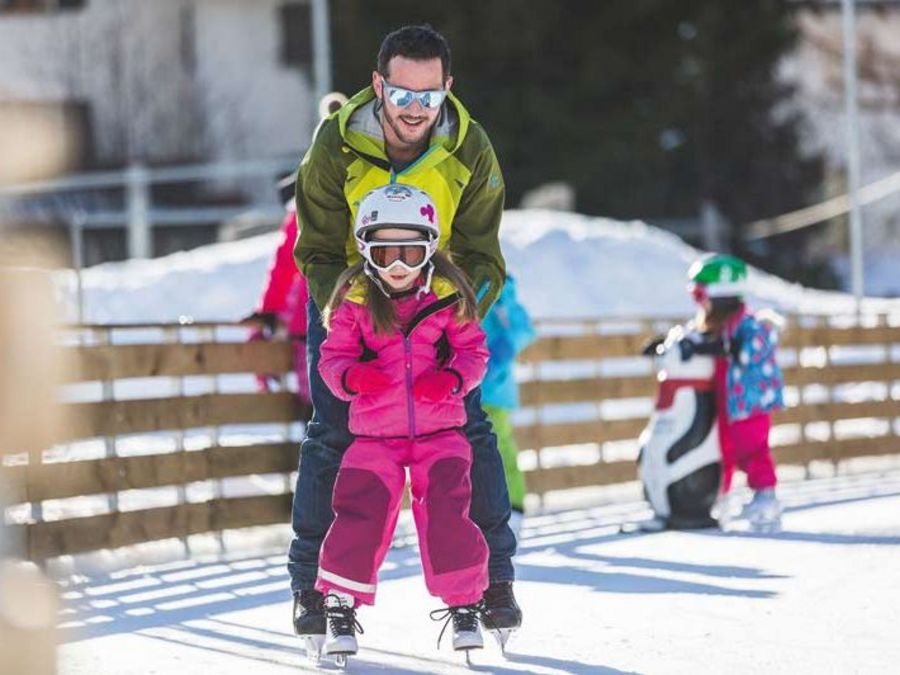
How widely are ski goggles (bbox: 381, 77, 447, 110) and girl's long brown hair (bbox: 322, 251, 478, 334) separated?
398 millimetres

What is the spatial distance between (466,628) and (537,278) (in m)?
18.5

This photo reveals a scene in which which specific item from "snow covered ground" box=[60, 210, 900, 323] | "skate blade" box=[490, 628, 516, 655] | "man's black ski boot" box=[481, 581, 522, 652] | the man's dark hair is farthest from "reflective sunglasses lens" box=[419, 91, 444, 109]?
"snow covered ground" box=[60, 210, 900, 323]

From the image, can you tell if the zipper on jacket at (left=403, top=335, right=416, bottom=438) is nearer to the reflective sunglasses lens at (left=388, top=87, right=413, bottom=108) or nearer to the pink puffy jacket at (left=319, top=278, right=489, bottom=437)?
the pink puffy jacket at (left=319, top=278, right=489, bottom=437)

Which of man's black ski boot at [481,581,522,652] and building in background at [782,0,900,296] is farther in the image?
building in background at [782,0,900,296]

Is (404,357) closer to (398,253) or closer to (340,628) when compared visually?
(398,253)

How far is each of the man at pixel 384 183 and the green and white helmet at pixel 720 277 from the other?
3.78m

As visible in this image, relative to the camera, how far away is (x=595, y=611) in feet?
23.0

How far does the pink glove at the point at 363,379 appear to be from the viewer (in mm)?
5789

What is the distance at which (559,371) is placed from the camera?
68.5ft

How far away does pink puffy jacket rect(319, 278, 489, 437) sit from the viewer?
231 inches

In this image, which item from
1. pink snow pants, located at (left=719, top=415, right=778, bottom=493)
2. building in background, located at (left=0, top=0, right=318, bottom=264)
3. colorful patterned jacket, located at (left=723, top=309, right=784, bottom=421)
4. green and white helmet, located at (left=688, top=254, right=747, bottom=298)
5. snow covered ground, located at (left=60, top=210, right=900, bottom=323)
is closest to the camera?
green and white helmet, located at (left=688, top=254, right=747, bottom=298)

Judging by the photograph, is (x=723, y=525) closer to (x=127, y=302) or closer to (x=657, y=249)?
(x=127, y=302)

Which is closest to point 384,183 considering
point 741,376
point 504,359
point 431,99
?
point 431,99

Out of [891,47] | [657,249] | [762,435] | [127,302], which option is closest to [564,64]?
[657,249]
